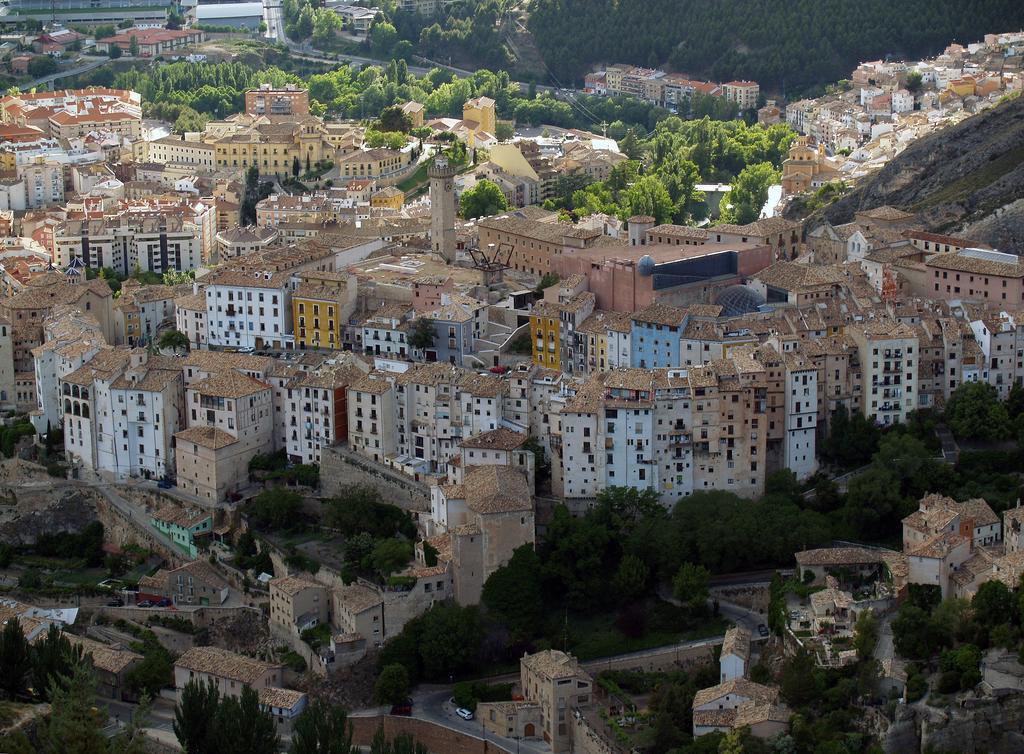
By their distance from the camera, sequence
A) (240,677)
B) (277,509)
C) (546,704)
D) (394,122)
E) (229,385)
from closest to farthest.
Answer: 1. (546,704)
2. (240,677)
3. (277,509)
4. (229,385)
5. (394,122)

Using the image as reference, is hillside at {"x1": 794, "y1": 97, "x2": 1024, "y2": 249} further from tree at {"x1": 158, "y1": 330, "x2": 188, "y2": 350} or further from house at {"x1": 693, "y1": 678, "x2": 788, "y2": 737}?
tree at {"x1": 158, "y1": 330, "x2": 188, "y2": 350}

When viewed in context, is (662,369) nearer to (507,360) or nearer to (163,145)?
(507,360)

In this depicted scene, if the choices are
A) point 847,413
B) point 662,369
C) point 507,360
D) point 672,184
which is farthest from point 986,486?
point 672,184

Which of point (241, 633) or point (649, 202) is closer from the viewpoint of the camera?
point (241, 633)

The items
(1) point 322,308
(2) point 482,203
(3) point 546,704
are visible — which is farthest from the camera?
(2) point 482,203

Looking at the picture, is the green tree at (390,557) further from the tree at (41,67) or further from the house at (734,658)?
the tree at (41,67)

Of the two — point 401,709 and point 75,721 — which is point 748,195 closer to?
point 401,709

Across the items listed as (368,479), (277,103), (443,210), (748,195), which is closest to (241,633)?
(368,479)

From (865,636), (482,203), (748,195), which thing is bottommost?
(865,636)
